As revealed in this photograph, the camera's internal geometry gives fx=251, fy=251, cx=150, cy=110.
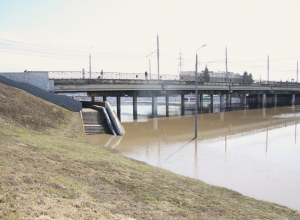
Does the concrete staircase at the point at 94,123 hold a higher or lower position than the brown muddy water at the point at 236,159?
higher

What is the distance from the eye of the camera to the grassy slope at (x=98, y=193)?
216 inches

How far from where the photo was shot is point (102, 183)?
25.9 ft

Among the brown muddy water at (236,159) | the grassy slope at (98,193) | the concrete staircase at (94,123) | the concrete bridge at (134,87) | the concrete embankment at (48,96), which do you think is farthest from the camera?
the concrete bridge at (134,87)

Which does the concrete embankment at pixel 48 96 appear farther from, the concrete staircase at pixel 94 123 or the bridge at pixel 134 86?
the bridge at pixel 134 86

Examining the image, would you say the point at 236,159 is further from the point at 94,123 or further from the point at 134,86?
the point at 134,86

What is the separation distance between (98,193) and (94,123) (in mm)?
17569

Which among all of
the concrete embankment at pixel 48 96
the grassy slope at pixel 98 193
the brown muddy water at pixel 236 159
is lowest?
the brown muddy water at pixel 236 159

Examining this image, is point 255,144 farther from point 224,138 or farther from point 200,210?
point 200,210

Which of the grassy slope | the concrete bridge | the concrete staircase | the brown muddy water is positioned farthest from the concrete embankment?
the grassy slope

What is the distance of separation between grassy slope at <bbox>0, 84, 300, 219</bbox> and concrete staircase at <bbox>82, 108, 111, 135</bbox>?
1086 cm

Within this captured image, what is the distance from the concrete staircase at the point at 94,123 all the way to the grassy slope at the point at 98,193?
10856 mm

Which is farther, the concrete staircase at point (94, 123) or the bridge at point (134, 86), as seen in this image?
the bridge at point (134, 86)

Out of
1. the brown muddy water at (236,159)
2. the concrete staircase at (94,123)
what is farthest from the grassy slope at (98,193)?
the concrete staircase at (94,123)

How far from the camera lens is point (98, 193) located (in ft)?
22.7
